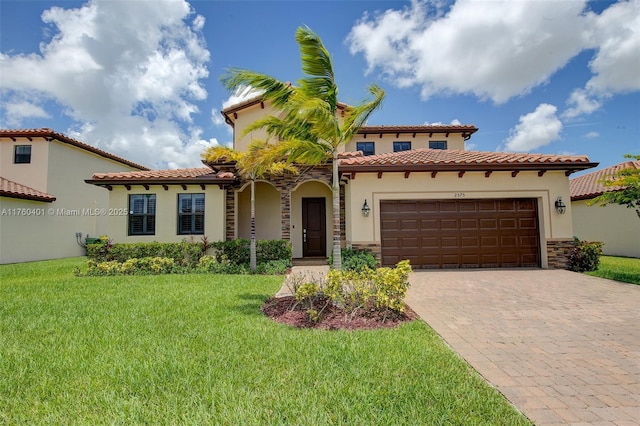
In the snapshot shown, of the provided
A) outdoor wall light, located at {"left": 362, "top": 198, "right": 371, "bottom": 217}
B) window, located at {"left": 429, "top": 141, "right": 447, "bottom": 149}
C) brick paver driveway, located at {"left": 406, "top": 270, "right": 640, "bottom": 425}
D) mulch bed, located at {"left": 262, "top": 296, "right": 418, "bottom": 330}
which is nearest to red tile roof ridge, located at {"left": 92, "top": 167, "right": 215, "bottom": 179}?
outdoor wall light, located at {"left": 362, "top": 198, "right": 371, "bottom": 217}

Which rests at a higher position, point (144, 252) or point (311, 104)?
point (311, 104)

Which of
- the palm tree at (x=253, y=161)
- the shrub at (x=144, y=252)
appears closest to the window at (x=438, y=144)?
the palm tree at (x=253, y=161)

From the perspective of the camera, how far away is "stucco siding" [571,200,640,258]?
1522cm

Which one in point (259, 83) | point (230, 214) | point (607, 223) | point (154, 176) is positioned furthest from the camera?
point (607, 223)

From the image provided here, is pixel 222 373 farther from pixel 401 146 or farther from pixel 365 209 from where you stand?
pixel 401 146

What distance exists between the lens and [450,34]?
34.8 feet

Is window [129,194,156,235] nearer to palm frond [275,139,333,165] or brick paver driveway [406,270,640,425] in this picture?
palm frond [275,139,333,165]

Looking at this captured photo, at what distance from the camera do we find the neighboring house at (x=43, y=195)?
15984mm

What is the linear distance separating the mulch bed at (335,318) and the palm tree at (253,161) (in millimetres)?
4780

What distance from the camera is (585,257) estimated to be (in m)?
11.0

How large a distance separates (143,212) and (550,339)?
14.7m

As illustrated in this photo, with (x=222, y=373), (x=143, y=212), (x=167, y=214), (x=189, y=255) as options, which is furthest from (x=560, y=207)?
(x=143, y=212)

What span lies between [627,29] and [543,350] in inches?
533

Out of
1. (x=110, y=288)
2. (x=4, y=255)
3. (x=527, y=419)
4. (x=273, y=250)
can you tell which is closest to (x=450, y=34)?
(x=273, y=250)
